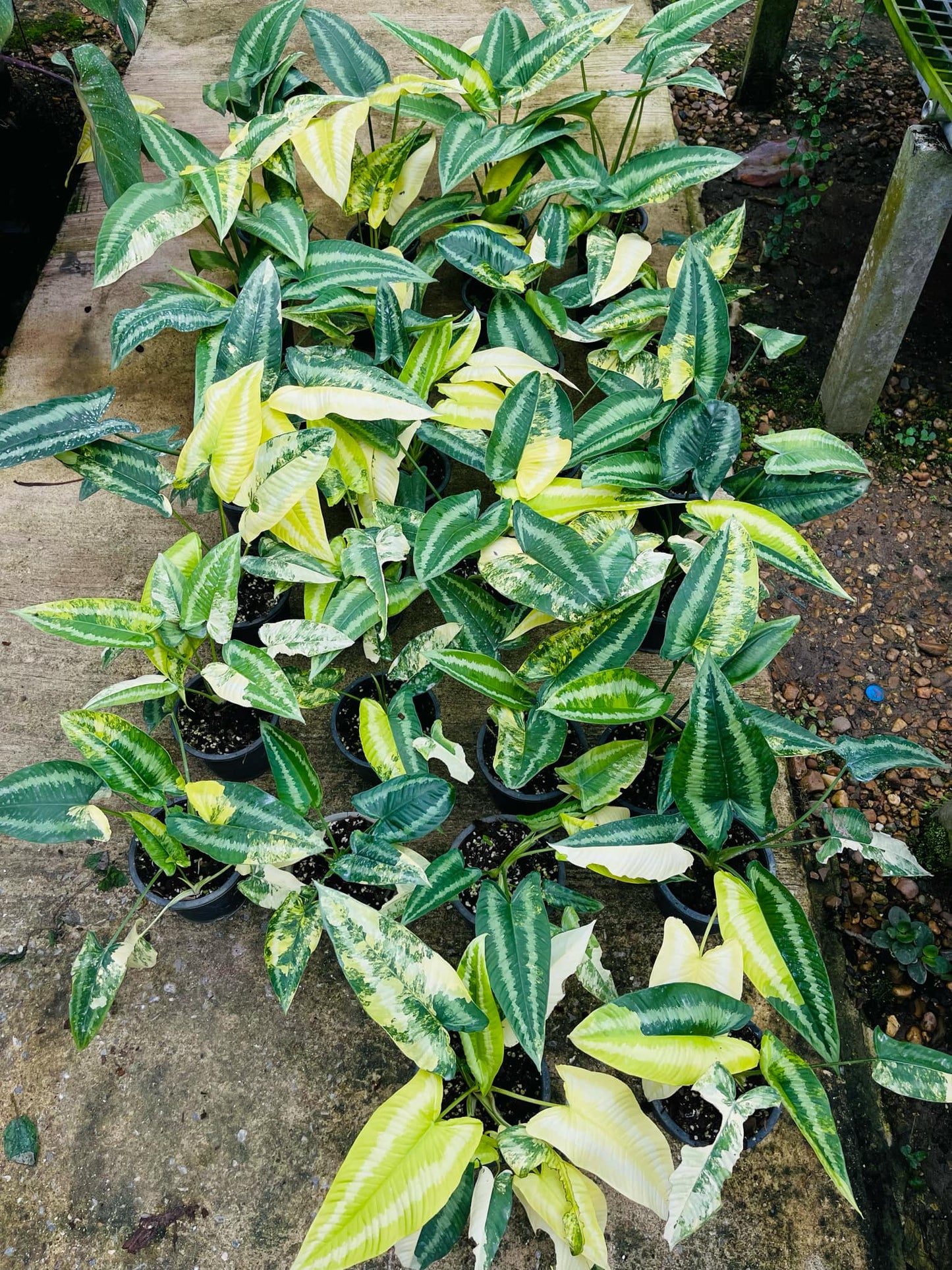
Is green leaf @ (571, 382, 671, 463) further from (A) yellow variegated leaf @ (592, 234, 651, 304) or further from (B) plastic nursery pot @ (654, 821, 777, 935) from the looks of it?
(B) plastic nursery pot @ (654, 821, 777, 935)

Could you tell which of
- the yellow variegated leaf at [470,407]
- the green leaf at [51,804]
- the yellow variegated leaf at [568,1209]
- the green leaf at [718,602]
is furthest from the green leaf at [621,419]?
the yellow variegated leaf at [568,1209]

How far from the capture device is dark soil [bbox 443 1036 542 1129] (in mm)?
1183

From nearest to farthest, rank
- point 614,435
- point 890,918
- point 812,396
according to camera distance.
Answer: point 614,435
point 890,918
point 812,396

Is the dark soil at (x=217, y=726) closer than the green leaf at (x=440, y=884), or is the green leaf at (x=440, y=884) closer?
the green leaf at (x=440, y=884)

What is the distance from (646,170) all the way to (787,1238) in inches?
73.7

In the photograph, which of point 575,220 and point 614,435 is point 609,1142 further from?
point 575,220

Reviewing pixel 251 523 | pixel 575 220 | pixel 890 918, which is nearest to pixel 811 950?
pixel 890 918

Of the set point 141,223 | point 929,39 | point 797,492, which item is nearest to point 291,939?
point 797,492

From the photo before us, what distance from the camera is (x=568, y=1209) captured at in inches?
Result: 40.7

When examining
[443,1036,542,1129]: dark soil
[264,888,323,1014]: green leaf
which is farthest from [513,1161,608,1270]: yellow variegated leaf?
[264,888,323,1014]: green leaf

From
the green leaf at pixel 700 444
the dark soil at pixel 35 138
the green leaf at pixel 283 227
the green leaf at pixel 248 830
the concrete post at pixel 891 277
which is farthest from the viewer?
the dark soil at pixel 35 138

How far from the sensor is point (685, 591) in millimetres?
1177

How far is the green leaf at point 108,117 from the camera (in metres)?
1.50

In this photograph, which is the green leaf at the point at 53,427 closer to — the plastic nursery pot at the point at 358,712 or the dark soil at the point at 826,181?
the plastic nursery pot at the point at 358,712
